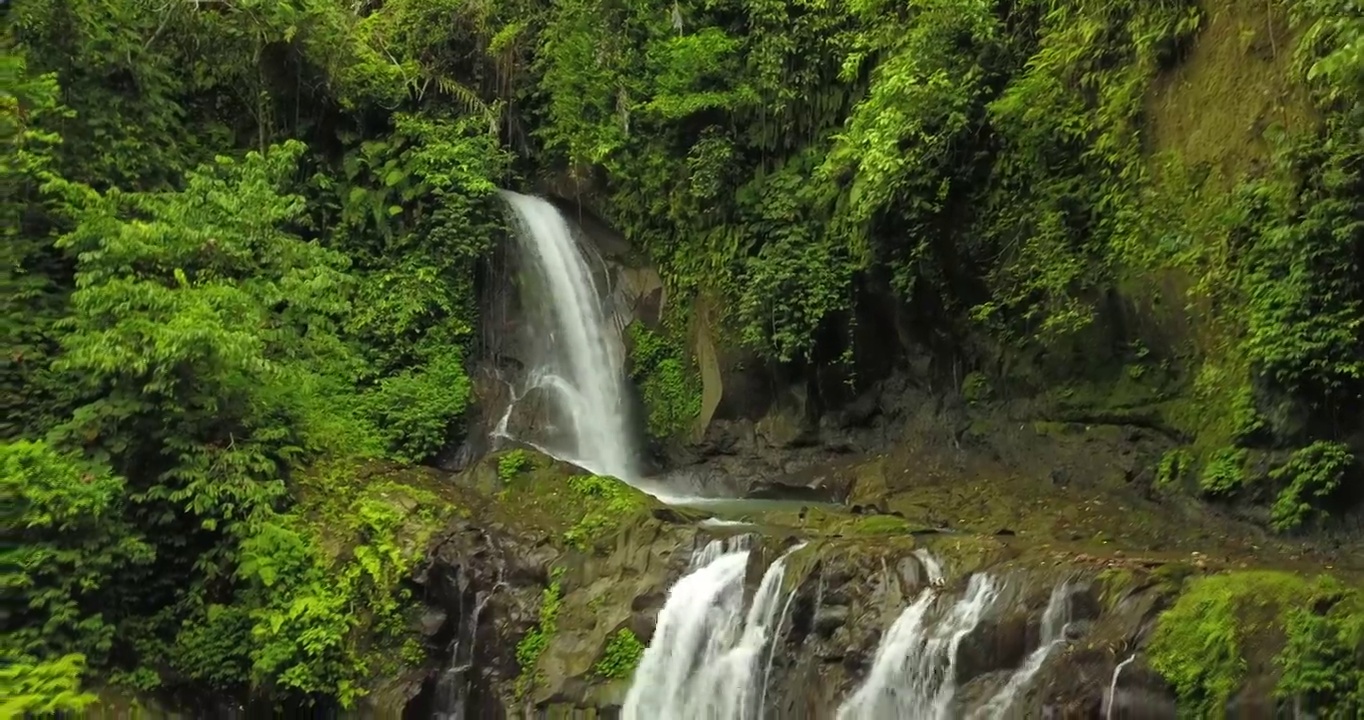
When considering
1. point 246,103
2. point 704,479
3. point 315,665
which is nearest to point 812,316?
point 704,479

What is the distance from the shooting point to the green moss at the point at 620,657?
31.8 ft

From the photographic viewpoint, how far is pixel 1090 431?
11.4 m

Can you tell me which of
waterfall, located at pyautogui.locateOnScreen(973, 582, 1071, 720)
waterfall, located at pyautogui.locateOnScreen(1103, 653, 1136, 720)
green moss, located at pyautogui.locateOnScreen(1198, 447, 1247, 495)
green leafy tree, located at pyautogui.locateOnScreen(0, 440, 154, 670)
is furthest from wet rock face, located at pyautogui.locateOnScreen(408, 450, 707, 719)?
green moss, located at pyautogui.locateOnScreen(1198, 447, 1247, 495)

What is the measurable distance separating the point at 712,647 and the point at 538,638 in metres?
2.12

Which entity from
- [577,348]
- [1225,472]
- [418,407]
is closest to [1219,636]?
[1225,472]

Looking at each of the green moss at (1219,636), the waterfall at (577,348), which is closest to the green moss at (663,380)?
the waterfall at (577,348)

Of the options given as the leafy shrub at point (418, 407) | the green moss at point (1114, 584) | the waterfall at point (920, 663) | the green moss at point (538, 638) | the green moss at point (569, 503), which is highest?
the leafy shrub at point (418, 407)

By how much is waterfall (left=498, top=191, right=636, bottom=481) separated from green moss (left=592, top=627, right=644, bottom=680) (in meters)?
5.23

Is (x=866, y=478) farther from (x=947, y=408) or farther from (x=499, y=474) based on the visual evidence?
(x=499, y=474)

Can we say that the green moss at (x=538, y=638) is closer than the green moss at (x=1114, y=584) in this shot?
No

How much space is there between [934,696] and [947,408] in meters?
5.85

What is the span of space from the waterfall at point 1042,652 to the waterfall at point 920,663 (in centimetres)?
37

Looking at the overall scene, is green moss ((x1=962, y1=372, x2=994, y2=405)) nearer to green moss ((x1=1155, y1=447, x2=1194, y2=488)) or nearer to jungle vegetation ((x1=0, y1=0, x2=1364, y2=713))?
jungle vegetation ((x1=0, y1=0, x2=1364, y2=713))

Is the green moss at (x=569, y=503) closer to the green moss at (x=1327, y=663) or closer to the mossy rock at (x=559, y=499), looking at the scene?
the mossy rock at (x=559, y=499)
